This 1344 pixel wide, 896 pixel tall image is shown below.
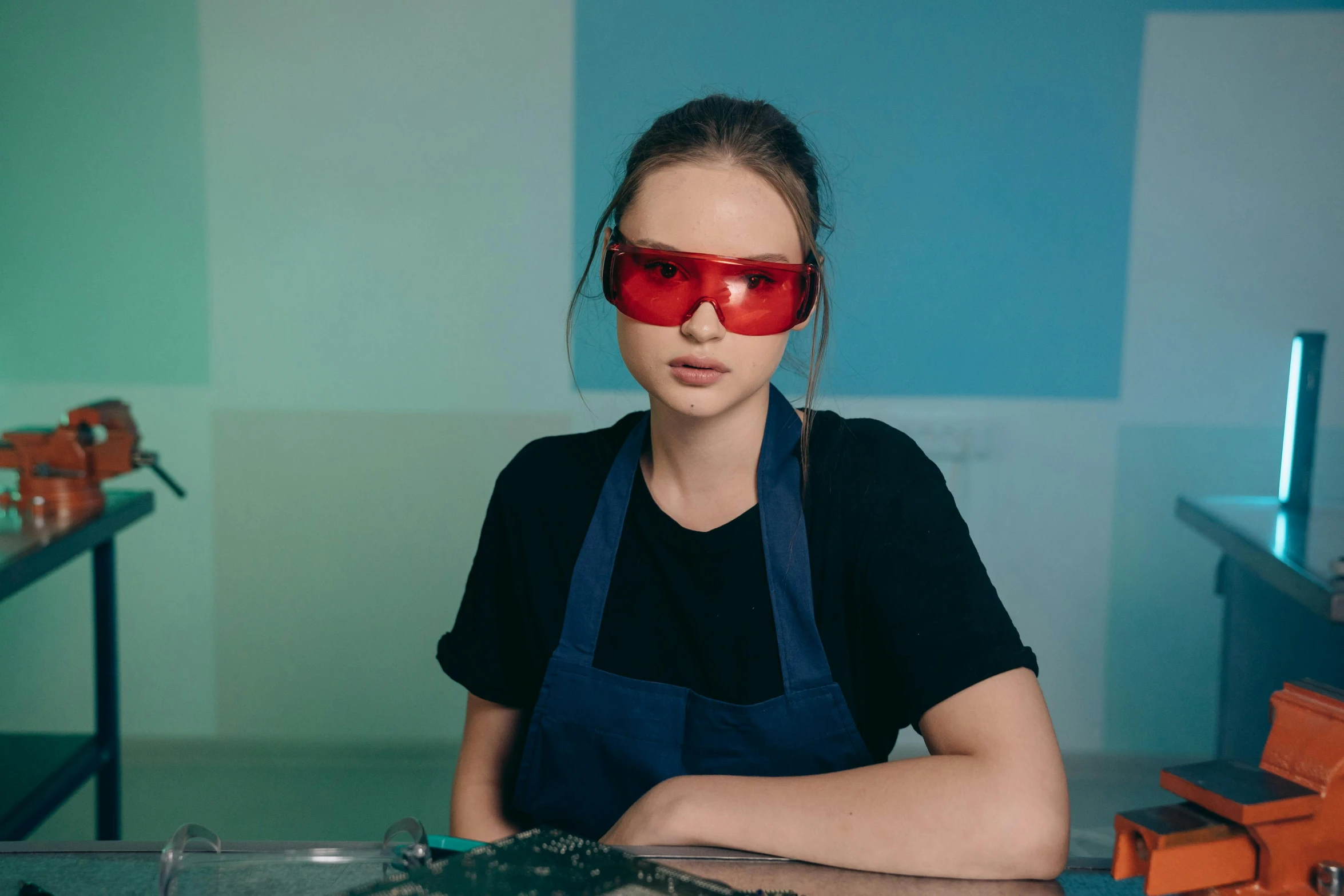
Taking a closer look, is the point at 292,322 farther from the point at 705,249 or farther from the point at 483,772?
the point at 705,249

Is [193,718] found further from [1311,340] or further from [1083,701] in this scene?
[1311,340]

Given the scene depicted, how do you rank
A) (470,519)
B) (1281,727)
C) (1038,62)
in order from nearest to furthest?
(1281,727), (1038,62), (470,519)

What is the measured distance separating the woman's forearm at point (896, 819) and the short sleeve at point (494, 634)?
14.0 inches

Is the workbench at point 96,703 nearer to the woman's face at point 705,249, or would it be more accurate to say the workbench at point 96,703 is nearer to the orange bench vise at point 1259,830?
the woman's face at point 705,249

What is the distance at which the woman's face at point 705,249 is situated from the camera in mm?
1107

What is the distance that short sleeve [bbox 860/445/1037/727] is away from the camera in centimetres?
105

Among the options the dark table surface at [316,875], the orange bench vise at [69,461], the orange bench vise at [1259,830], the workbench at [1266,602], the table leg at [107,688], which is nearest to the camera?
the orange bench vise at [1259,830]

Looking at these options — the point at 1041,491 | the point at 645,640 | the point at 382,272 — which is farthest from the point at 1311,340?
the point at 382,272

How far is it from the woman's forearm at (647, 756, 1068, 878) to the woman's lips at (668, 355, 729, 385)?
38 cm

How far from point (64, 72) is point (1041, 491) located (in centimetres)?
284

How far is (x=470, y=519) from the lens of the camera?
10.1 ft

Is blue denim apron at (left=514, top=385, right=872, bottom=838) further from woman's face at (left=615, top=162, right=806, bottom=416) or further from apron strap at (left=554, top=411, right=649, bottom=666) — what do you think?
woman's face at (left=615, top=162, right=806, bottom=416)

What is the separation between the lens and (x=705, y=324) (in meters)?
1.08

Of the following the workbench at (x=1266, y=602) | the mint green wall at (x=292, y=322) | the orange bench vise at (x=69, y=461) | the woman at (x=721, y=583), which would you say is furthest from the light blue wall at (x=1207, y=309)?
the orange bench vise at (x=69, y=461)
